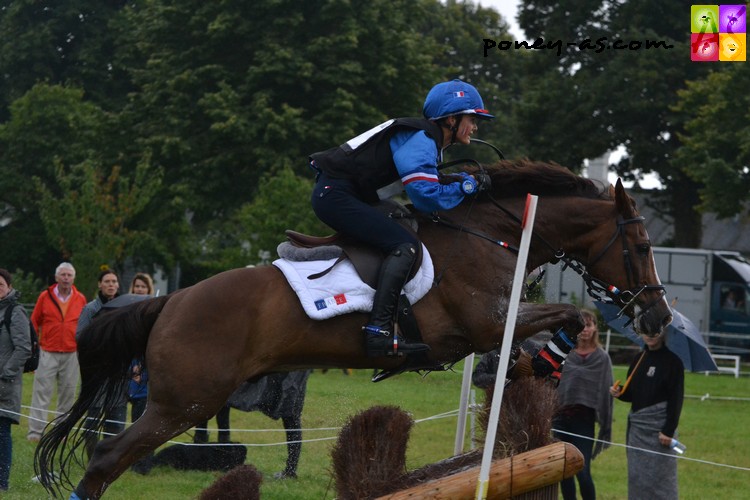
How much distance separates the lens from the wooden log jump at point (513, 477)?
572cm

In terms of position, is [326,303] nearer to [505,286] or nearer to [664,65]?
[505,286]

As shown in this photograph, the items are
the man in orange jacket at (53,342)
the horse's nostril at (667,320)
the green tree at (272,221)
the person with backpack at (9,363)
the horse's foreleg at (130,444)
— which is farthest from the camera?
the green tree at (272,221)

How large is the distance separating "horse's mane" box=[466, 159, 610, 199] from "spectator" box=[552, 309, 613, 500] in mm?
2679

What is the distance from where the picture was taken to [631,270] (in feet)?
21.8

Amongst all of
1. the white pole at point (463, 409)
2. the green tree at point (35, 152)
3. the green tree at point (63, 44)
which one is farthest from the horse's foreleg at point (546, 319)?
the green tree at point (63, 44)

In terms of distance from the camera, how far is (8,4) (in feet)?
123

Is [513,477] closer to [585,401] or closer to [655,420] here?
[655,420]

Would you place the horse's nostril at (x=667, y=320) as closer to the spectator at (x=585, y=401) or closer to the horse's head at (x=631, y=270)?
the horse's head at (x=631, y=270)

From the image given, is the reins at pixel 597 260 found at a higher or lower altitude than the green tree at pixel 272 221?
lower

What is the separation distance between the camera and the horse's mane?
264 inches

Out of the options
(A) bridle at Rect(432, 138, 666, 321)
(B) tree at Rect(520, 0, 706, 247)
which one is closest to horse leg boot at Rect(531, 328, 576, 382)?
(A) bridle at Rect(432, 138, 666, 321)

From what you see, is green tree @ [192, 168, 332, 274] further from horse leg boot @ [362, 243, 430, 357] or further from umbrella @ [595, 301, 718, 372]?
horse leg boot @ [362, 243, 430, 357]

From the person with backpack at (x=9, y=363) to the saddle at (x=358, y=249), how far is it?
154 inches

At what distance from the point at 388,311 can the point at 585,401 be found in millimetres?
3898
